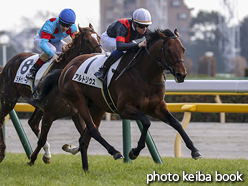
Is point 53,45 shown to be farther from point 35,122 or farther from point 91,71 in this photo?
point 91,71

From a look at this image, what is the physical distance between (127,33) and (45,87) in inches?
54.0

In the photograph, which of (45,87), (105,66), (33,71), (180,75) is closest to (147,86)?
(180,75)

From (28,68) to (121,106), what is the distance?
6.86 ft

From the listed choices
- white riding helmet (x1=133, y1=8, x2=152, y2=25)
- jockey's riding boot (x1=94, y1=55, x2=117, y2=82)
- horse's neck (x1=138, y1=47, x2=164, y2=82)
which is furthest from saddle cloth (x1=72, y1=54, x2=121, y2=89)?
white riding helmet (x1=133, y1=8, x2=152, y2=25)

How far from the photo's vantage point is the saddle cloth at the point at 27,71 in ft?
19.7

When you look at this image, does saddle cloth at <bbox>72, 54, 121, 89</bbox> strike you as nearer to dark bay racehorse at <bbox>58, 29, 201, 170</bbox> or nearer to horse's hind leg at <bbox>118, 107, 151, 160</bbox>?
dark bay racehorse at <bbox>58, 29, 201, 170</bbox>

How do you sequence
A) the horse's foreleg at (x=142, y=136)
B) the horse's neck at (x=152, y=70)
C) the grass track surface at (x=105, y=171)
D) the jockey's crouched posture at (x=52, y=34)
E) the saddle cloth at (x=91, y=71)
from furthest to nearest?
1. the jockey's crouched posture at (x=52, y=34)
2. the saddle cloth at (x=91, y=71)
3. the horse's neck at (x=152, y=70)
4. the horse's foreleg at (x=142, y=136)
5. the grass track surface at (x=105, y=171)

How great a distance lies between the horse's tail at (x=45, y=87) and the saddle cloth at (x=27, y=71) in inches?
11.6

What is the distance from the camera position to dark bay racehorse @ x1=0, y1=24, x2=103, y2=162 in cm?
593

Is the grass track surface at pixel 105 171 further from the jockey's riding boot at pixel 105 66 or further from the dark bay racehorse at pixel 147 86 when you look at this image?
the jockey's riding boot at pixel 105 66

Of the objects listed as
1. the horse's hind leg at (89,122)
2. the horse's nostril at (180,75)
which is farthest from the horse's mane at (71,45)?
the horse's nostril at (180,75)

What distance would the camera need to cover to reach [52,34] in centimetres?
616

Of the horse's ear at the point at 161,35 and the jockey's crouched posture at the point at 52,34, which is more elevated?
the horse's ear at the point at 161,35

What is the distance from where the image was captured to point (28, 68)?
20.5 feet
